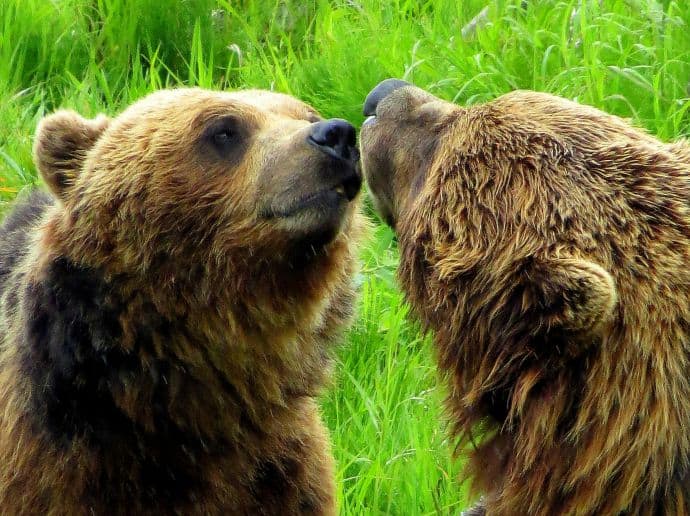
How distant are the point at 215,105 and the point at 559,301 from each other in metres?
1.55

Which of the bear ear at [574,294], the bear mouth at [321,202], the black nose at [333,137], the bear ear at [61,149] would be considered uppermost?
the bear ear at [574,294]

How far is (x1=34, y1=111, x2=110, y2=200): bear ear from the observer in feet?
14.0

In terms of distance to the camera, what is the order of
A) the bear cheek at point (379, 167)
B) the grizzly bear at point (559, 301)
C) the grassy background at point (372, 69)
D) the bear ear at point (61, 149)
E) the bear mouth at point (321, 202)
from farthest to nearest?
the grassy background at point (372, 69) → the bear ear at point (61, 149) → the bear cheek at point (379, 167) → the bear mouth at point (321, 202) → the grizzly bear at point (559, 301)

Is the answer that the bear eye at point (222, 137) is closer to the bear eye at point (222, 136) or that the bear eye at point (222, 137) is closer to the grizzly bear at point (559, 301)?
the bear eye at point (222, 136)

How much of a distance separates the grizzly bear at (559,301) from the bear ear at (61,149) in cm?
130

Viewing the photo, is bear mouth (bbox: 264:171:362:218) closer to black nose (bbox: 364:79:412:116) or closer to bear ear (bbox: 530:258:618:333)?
black nose (bbox: 364:79:412:116)

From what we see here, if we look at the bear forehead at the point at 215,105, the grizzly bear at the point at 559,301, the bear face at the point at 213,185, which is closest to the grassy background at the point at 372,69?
the grizzly bear at the point at 559,301

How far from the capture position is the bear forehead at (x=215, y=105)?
4.14 m

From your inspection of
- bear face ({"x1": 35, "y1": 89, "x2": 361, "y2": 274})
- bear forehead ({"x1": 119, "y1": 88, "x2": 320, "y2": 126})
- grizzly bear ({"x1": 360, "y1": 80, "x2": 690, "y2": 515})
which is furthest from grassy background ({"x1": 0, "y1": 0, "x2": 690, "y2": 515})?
bear forehead ({"x1": 119, "y1": 88, "x2": 320, "y2": 126})

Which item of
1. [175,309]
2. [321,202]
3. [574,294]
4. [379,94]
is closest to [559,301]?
[574,294]

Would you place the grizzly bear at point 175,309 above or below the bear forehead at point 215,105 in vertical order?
below

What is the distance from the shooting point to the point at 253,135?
4117 mm

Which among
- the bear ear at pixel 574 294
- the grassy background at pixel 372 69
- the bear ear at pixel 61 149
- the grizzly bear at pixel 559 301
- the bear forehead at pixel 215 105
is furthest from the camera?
the grassy background at pixel 372 69

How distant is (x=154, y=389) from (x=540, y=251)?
1465 mm
